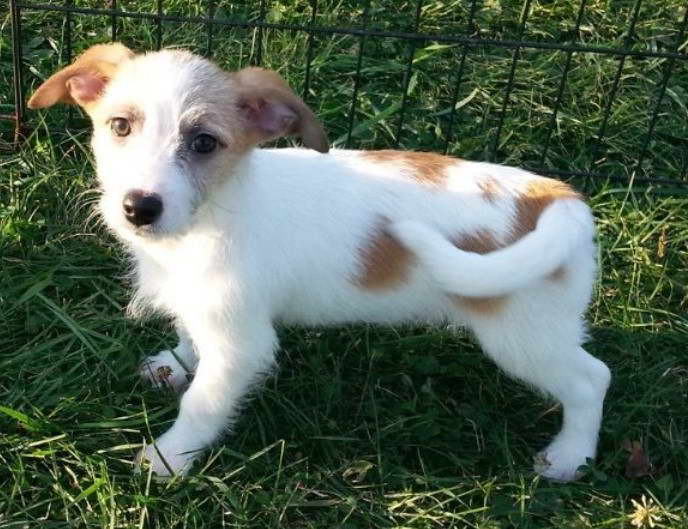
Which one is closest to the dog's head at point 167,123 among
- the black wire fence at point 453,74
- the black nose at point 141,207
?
the black nose at point 141,207

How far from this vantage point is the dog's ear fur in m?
2.84

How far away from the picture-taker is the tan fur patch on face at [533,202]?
118 inches

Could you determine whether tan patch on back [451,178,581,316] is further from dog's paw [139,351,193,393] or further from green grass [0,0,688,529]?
dog's paw [139,351,193,393]

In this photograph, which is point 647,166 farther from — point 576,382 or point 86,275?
point 86,275

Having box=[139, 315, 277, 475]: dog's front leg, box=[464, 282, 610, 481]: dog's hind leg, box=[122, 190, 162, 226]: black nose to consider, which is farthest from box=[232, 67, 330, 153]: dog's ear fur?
box=[464, 282, 610, 481]: dog's hind leg

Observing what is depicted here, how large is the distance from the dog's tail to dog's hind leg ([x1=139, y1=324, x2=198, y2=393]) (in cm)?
111

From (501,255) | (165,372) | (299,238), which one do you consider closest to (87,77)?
(299,238)

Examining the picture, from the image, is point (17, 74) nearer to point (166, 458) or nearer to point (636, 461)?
point (166, 458)

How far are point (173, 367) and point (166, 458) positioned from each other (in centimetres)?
51

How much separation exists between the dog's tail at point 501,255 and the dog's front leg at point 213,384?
60 centimetres

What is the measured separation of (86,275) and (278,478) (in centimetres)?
137

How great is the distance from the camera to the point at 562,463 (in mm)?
3383

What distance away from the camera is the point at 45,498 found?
309 cm

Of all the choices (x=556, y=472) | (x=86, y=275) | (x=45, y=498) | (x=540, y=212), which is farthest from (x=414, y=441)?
(x=86, y=275)
